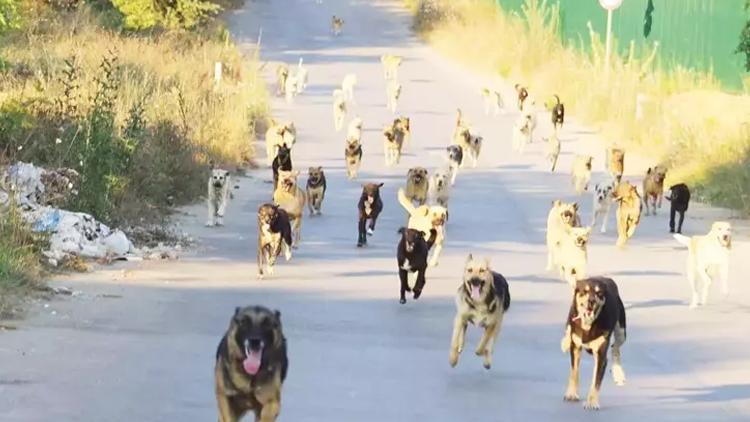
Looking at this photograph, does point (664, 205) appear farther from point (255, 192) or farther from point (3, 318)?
point (3, 318)

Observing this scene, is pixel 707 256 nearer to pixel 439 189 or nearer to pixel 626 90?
pixel 439 189

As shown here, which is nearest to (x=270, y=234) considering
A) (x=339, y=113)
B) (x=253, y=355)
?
(x=253, y=355)

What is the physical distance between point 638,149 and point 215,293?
15665mm

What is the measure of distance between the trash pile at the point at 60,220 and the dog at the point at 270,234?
4.14 feet

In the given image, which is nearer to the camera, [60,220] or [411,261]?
[411,261]

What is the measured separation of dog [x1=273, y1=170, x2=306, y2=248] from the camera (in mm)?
16531

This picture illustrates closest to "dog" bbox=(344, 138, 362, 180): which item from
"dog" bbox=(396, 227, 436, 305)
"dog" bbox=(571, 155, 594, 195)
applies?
"dog" bbox=(571, 155, 594, 195)

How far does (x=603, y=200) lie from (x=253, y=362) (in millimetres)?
11249

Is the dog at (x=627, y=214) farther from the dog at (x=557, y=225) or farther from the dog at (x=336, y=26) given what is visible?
the dog at (x=336, y=26)

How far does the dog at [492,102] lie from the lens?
32891 mm

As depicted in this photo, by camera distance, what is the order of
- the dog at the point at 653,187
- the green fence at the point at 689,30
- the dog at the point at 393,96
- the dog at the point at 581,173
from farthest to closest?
the dog at the point at 393,96 → the green fence at the point at 689,30 → the dog at the point at 581,173 → the dog at the point at 653,187

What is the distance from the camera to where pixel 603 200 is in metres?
18.4

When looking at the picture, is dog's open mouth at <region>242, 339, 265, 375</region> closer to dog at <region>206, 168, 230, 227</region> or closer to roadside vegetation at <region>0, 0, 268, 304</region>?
roadside vegetation at <region>0, 0, 268, 304</region>

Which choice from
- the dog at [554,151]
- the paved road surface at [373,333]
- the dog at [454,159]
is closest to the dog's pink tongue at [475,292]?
the paved road surface at [373,333]
